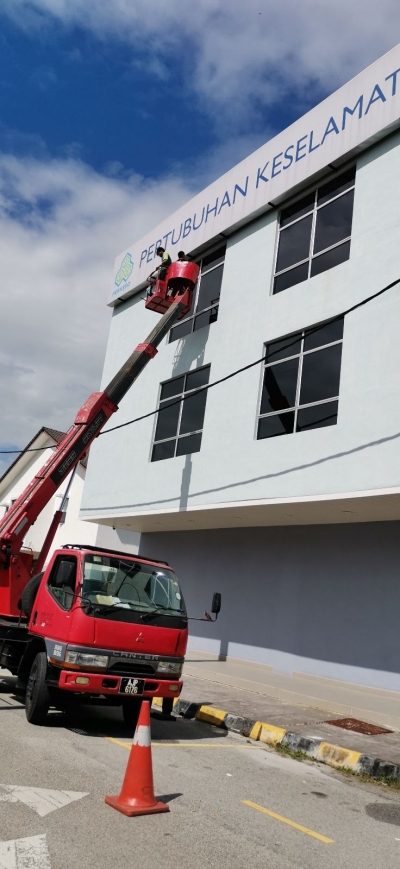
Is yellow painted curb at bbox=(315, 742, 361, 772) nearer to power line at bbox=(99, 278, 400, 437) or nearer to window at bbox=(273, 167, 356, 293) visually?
power line at bbox=(99, 278, 400, 437)

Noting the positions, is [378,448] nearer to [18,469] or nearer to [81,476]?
[81,476]

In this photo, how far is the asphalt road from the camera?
13.9 ft

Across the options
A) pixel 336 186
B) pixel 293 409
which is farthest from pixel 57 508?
pixel 336 186

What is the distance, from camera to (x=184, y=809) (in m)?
5.15

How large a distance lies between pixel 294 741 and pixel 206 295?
11.3m

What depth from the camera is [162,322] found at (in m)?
15.4

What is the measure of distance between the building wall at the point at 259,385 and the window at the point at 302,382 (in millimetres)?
238

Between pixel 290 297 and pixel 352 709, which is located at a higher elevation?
pixel 290 297

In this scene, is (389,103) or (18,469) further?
(18,469)

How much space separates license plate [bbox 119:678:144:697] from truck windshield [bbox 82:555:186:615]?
31.7 inches

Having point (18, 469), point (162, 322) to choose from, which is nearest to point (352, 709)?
point (162, 322)

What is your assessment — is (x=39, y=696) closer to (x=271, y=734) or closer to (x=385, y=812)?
(x=271, y=734)

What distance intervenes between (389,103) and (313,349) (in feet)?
15.0

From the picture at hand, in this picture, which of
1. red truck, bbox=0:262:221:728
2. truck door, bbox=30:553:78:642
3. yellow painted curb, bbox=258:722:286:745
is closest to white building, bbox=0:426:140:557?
red truck, bbox=0:262:221:728
